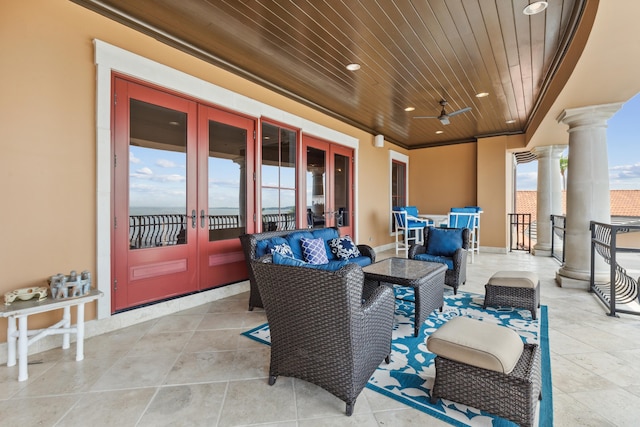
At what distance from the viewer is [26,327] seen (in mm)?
2062

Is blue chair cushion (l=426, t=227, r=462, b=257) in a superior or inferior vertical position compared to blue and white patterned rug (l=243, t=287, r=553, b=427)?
superior

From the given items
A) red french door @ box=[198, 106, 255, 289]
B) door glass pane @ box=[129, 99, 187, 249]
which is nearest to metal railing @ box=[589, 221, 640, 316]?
red french door @ box=[198, 106, 255, 289]

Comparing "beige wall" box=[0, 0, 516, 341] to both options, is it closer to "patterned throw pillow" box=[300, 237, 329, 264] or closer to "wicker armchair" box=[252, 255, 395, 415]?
"wicker armchair" box=[252, 255, 395, 415]

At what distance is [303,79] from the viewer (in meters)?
4.24

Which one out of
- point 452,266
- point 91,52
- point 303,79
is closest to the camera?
point 91,52

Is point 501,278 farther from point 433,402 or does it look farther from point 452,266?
point 433,402

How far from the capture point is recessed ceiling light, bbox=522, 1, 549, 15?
254 cm

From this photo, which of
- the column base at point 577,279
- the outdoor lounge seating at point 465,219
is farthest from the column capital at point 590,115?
the outdoor lounge seating at point 465,219

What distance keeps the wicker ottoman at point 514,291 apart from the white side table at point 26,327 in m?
3.81

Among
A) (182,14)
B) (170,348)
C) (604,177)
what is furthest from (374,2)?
(604,177)

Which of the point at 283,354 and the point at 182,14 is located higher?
the point at 182,14

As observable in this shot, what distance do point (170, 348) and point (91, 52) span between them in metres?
2.69

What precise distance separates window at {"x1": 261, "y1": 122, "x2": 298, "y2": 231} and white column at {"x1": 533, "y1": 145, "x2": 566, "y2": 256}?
588 cm

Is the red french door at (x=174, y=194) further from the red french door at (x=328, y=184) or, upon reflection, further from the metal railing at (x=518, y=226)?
the metal railing at (x=518, y=226)
